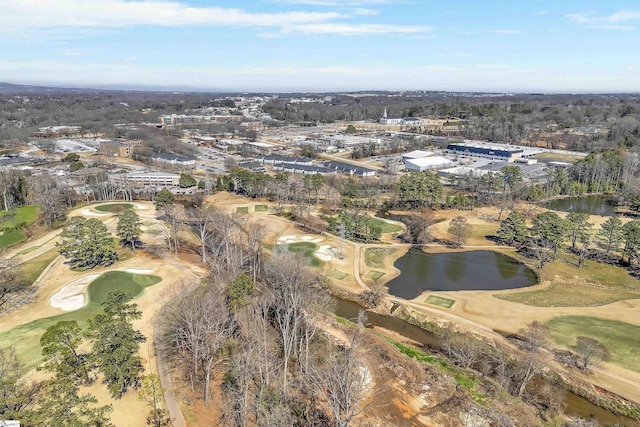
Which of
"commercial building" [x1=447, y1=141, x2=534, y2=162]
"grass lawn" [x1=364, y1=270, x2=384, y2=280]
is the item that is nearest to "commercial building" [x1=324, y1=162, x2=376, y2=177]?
"commercial building" [x1=447, y1=141, x2=534, y2=162]

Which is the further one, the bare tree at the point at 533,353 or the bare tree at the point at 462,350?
the bare tree at the point at 462,350

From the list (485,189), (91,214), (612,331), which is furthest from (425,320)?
(91,214)

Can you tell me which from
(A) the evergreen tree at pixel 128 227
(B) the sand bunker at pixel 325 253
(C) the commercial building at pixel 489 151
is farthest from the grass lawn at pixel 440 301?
(C) the commercial building at pixel 489 151

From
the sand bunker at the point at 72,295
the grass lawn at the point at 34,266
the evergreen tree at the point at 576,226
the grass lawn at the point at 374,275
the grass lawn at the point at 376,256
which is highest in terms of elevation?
the evergreen tree at the point at 576,226

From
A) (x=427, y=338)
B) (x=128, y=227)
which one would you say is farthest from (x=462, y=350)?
(x=128, y=227)

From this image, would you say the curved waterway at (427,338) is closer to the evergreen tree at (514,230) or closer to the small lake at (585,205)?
the evergreen tree at (514,230)

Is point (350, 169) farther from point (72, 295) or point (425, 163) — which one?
point (72, 295)
